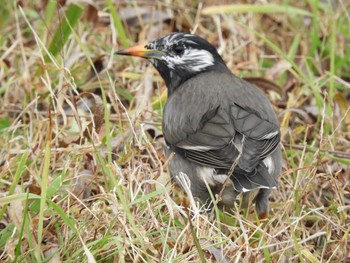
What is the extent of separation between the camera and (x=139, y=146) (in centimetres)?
407

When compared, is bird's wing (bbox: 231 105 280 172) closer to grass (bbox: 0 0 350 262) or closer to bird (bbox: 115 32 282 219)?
bird (bbox: 115 32 282 219)

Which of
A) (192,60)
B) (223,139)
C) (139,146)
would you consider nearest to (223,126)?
(223,139)

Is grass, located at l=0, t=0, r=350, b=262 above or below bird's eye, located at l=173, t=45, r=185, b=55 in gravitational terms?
below

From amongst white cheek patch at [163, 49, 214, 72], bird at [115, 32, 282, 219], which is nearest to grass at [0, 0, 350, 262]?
bird at [115, 32, 282, 219]

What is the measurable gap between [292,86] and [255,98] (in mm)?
1274

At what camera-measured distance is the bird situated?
4176 mm

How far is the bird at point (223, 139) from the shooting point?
418 centimetres

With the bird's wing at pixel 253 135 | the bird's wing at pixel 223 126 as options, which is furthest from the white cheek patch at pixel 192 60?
the bird's wing at pixel 253 135

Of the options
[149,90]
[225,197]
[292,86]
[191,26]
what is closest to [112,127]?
[149,90]

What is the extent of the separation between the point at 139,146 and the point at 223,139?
1.44 ft

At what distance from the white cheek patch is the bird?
9 centimetres

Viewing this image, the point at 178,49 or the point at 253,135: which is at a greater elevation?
the point at 178,49

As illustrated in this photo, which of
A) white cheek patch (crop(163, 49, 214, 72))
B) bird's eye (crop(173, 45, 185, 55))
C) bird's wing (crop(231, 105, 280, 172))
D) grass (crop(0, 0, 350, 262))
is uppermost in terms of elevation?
bird's eye (crop(173, 45, 185, 55))

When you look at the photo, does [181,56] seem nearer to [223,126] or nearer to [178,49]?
[178,49]
